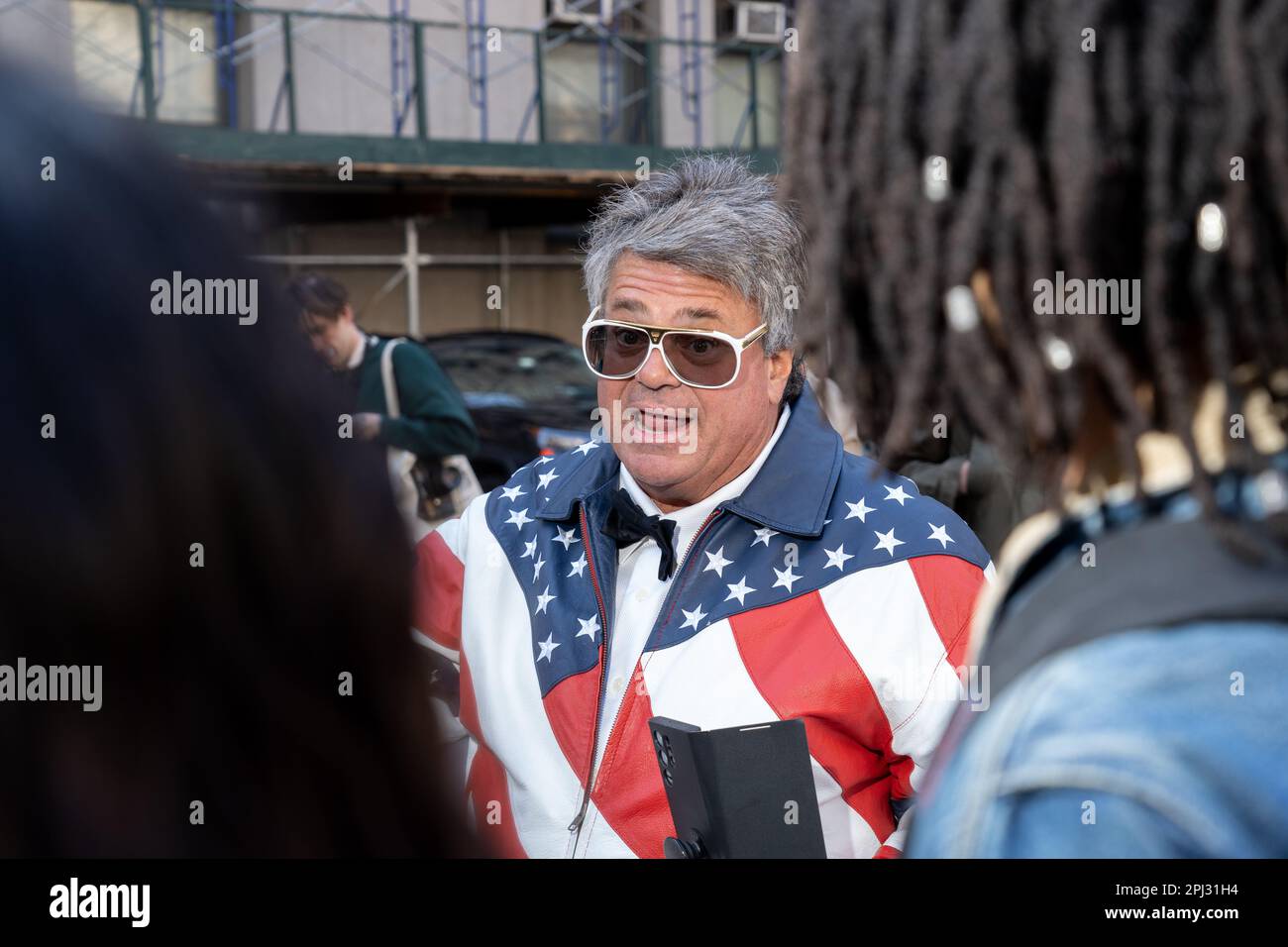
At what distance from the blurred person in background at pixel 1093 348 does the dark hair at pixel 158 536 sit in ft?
1.09

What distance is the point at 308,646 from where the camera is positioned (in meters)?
0.67

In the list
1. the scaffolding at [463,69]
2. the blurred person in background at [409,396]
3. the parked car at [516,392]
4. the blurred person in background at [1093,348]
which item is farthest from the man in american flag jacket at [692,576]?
the scaffolding at [463,69]

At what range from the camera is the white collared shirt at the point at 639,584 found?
1.88 metres

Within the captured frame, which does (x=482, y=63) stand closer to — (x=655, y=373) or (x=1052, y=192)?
(x=655, y=373)

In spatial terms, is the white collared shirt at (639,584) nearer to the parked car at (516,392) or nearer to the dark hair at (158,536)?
the dark hair at (158,536)

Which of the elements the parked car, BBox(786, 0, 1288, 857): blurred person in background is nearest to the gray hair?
BBox(786, 0, 1288, 857): blurred person in background

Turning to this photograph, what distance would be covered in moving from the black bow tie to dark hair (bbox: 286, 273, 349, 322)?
2.01 m

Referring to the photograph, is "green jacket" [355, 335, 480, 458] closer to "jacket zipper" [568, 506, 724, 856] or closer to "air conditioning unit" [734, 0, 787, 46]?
"jacket zipper" [568, 506, 724, 856]

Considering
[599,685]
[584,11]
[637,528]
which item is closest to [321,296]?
[637,528]

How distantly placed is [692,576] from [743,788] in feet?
1.78

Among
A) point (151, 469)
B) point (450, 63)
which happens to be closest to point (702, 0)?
point (450, 63)

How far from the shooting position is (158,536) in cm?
63

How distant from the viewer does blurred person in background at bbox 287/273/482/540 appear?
3807 millimetres
